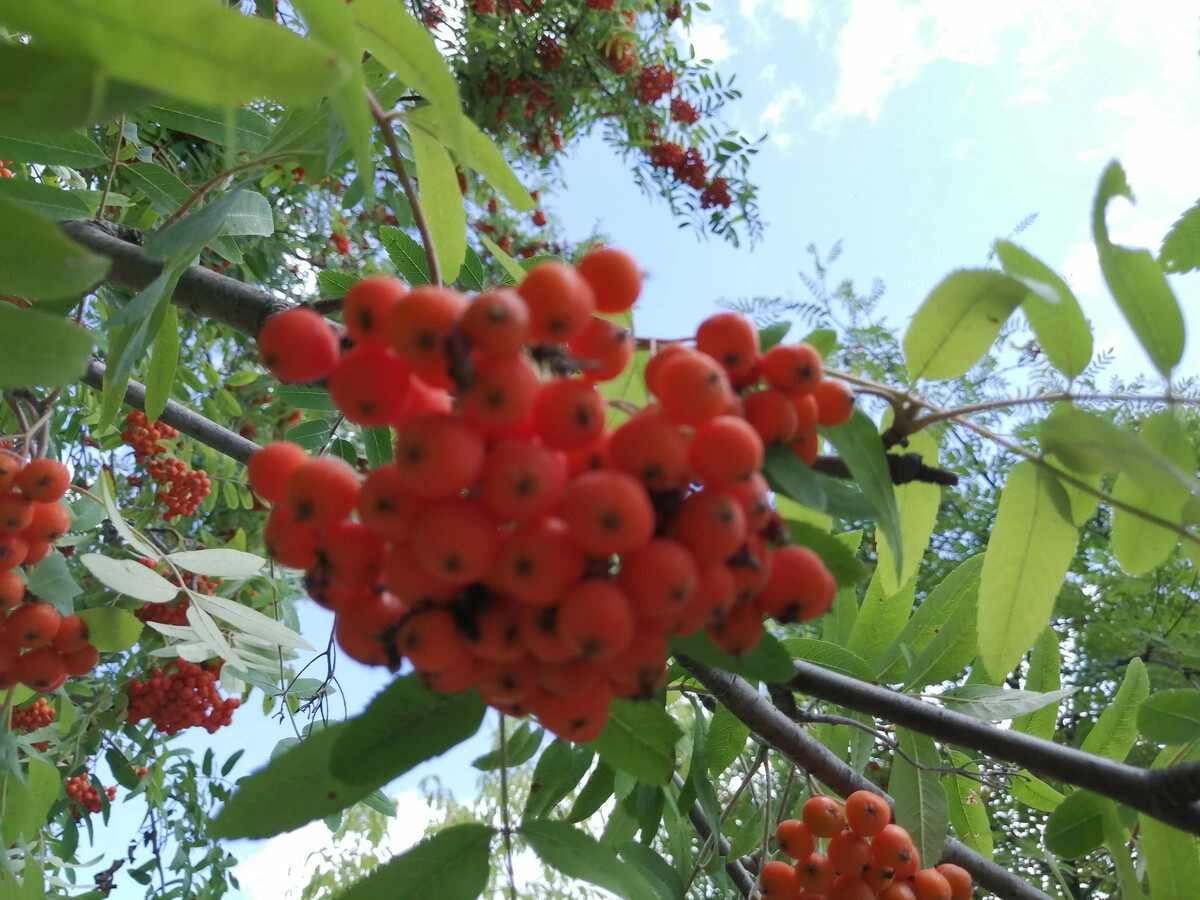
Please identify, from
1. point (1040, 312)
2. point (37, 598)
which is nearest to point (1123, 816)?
point (1040, 312)

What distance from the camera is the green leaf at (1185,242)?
2127mm

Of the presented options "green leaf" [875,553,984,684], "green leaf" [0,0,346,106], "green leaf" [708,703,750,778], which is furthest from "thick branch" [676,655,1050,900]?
"green leaf" [0,0,346,106]

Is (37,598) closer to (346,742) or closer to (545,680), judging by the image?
(346,742)

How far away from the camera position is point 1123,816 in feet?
4.65

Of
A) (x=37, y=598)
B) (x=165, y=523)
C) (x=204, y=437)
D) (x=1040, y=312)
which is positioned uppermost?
(x=165, y=523)

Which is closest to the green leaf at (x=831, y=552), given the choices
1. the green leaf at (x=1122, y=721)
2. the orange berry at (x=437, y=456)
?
the orange berry at (x=437, y=456)

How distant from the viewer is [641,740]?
104 cm

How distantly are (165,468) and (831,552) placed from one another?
14.2 ft

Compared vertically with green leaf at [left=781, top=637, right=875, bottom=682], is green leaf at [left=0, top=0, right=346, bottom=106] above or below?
above

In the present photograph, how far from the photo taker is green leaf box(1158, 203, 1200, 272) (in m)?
2.13

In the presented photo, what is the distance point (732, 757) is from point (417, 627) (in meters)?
1.35

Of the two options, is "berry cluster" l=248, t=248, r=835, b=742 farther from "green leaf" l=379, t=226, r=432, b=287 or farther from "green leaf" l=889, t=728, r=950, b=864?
"green leaf" l=889, t=728, r=950, b=864

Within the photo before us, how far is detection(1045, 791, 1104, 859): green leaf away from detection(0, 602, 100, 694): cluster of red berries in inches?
75.6

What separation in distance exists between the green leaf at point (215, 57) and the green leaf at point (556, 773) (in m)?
1.35
